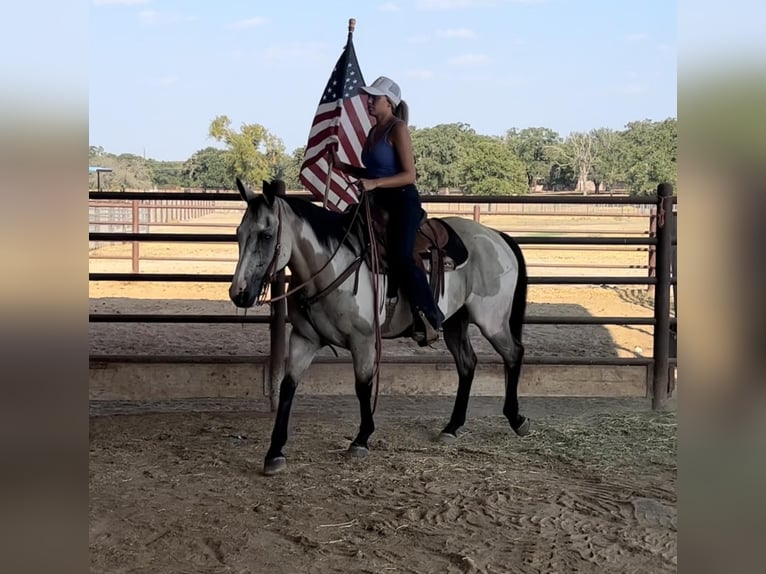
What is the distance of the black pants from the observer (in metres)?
4.73

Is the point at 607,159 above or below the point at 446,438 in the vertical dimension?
above

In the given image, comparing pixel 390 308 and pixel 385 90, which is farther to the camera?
pixel 390 308

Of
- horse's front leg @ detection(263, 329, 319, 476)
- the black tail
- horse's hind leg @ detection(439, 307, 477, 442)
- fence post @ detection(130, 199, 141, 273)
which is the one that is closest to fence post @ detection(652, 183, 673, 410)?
the black tail

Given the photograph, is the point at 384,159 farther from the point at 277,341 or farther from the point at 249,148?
the point at 249,148

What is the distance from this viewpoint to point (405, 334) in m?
5.09

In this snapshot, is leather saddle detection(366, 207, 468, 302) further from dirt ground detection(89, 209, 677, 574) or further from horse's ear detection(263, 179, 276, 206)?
dirt ground detection(89, 209, 677, 574)

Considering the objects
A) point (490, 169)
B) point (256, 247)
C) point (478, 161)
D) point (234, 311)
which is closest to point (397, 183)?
point (256, 247)

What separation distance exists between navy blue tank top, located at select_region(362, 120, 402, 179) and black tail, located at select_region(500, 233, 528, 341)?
132cm

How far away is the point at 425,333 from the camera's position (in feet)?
16.2

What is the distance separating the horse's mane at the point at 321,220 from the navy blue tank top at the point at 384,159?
0.39 meters

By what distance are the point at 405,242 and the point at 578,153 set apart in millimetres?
43942
